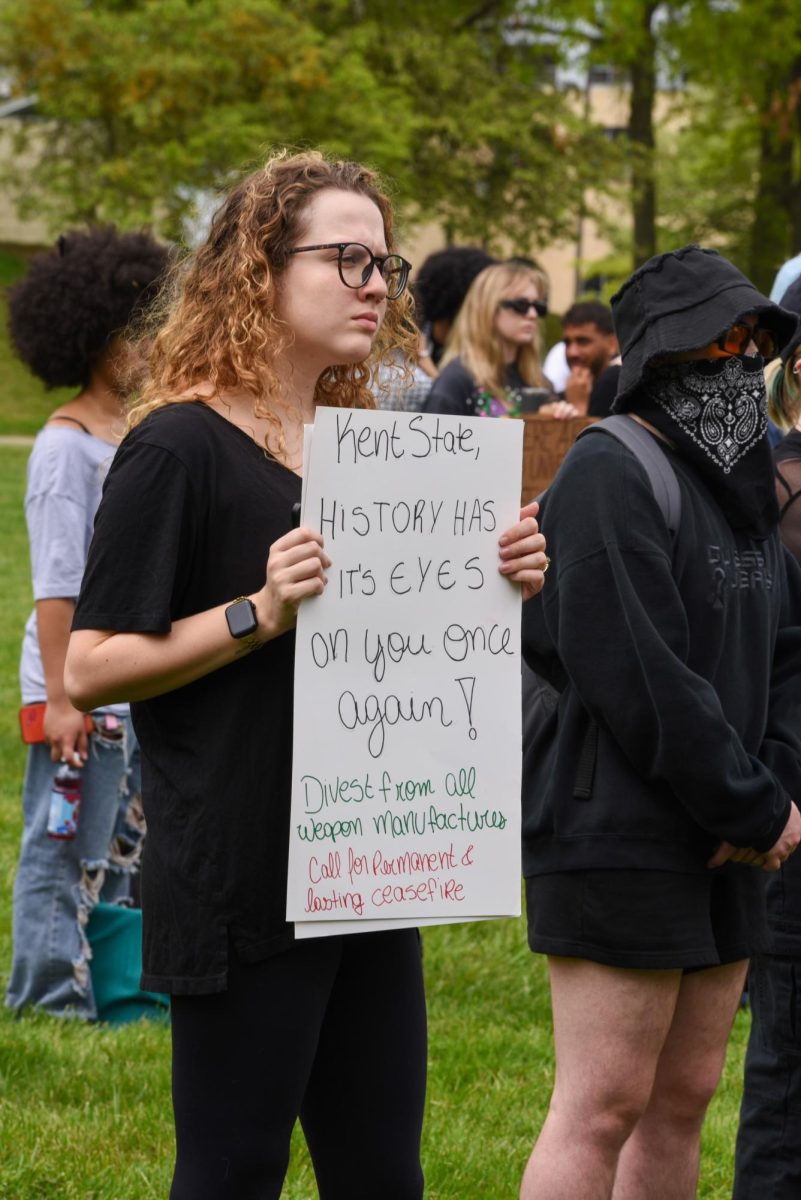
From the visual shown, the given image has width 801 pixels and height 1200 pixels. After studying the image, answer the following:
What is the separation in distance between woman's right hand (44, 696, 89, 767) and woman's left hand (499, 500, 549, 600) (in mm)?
2236

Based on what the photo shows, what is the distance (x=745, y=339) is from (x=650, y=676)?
2.10ft

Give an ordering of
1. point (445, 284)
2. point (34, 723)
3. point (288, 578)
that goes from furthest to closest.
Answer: point (445, 284), point (34, 723), point (288, 578)

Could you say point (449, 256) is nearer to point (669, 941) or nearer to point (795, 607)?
point (795, 607)

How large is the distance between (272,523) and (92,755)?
2.42m

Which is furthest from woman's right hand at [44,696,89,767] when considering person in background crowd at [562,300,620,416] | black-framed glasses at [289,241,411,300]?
person in background crowd at [562,300,620,416]

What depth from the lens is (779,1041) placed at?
313 cm

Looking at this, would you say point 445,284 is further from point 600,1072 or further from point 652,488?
point 600,1072

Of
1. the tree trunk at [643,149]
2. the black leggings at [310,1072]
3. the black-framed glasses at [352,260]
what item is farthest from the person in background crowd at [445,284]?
the tree trunk at [643,149]

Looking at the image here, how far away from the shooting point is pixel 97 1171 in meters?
3.65

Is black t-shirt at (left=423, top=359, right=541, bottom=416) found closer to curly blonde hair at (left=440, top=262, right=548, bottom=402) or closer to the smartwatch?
curly blonde hair at (left=440, top=262, right=548, bottom=402)

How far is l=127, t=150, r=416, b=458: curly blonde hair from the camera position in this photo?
243 cm

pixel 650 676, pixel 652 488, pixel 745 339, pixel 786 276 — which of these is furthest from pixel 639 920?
pixel 786 276

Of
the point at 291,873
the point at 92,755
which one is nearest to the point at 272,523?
the point at 291,873

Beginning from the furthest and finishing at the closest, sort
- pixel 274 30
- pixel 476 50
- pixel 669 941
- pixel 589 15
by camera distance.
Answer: pixel 476 50 → pixel 274 30 → pixel 589 15 → pixel 669 941
